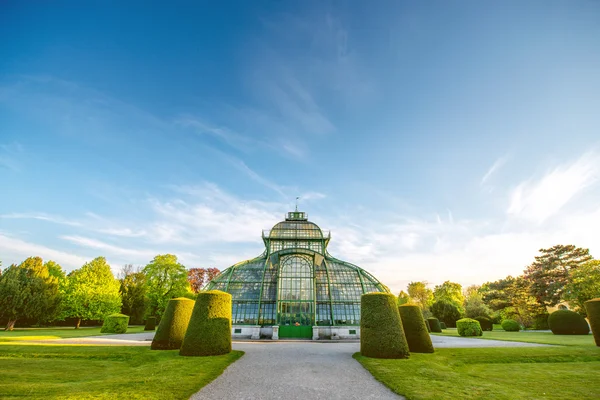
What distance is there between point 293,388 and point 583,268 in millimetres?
48279

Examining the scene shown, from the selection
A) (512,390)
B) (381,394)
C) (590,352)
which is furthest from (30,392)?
(590,352)

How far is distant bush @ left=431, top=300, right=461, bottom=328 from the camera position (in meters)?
50.0

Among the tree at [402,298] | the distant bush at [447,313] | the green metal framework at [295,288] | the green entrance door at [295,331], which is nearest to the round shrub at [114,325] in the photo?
the green metal framework at [295,288]

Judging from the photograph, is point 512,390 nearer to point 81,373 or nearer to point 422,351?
point 422,351

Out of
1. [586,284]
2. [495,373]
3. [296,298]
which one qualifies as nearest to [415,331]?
[495,373]

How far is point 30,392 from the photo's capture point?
920 centimetres

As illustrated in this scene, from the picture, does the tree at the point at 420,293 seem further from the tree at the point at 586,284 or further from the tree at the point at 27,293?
the tree at the point at 27,293

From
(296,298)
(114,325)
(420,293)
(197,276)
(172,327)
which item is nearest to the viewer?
(172,327)

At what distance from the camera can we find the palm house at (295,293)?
2942 cm

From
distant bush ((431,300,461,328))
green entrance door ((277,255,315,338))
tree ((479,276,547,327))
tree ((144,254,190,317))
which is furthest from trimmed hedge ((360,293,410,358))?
tree ((479,276,547,327))

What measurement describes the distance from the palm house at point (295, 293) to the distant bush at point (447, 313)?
23849 millimetres

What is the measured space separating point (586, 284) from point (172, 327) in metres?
50.5

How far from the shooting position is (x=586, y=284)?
3722 cm

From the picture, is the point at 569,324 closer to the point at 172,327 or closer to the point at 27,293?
the point at 172,327
